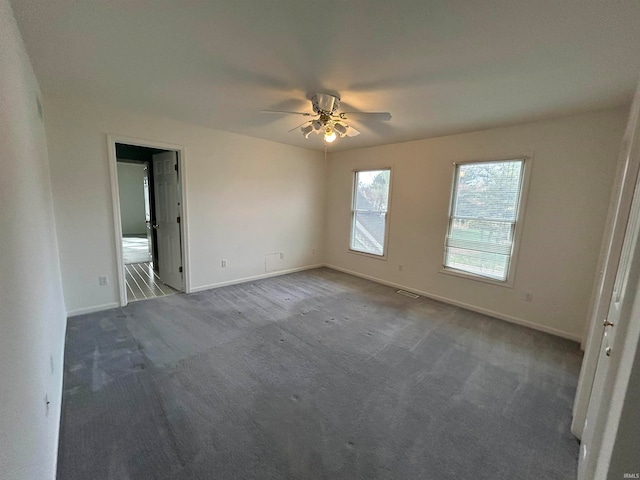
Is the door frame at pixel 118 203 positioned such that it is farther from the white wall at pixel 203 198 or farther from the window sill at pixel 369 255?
the window sill at pixel 369 255

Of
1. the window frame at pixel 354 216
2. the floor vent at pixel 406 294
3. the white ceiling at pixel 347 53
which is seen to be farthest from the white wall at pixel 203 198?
the floor vent at pixel 406 294

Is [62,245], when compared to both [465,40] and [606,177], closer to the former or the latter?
[465,40]

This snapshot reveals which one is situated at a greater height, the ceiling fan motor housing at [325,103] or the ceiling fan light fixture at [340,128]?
the ceiling fan motor housing at [325,103]

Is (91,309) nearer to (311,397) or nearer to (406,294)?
(311,397)

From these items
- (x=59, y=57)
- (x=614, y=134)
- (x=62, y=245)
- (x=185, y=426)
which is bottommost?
(x=185, y=426)

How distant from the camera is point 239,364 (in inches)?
94.2

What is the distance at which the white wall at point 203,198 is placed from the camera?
304 centimetres

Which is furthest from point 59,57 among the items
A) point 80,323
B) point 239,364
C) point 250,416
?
point 250,416

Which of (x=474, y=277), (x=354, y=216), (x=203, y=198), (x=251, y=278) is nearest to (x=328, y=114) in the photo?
(x=203, y=198)

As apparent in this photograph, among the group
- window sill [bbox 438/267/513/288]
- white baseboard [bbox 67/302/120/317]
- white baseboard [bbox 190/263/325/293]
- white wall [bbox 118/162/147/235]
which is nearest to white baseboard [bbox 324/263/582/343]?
window sill [bbox 438/267/513/288]

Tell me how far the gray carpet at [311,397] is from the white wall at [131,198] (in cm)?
759

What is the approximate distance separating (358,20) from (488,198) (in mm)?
3037

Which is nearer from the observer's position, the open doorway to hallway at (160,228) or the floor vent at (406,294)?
the open doorway to hallway at (160,228)

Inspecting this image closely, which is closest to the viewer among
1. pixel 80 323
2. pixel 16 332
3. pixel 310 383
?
pixel 16 332
